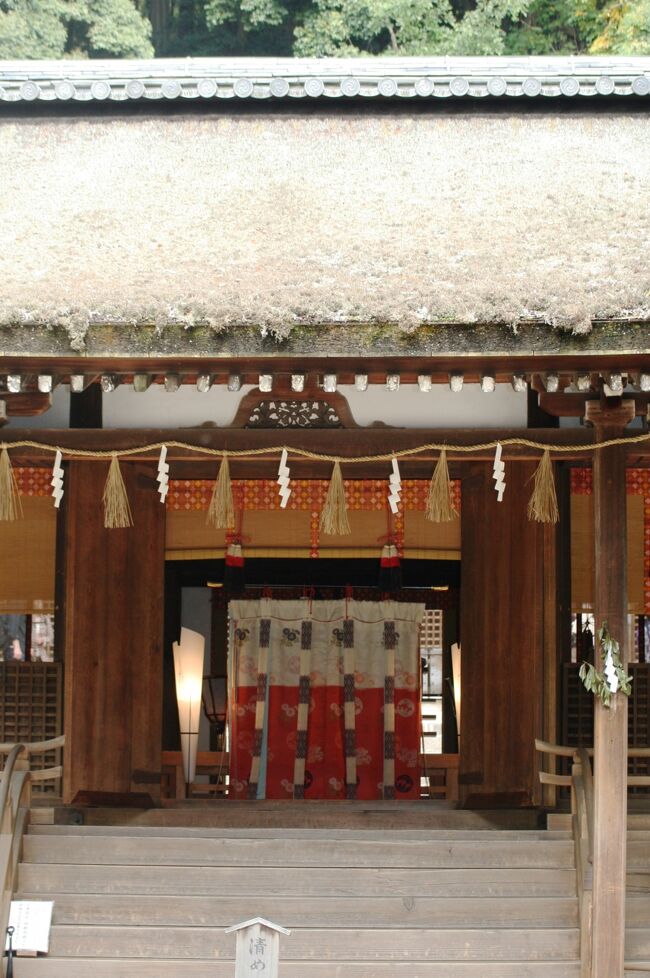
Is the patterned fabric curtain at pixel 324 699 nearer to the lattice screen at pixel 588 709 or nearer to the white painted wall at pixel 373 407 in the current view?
the lattice screen at pixel 588 709

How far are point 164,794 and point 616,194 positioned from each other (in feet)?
17.5

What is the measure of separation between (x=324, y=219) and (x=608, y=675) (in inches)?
115

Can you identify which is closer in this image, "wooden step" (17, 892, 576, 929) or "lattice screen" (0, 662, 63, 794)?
"wooden step" (17, 892, 576, 929)

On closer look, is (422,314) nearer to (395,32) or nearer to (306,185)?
(306,185)

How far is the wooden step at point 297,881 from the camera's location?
6.98 m

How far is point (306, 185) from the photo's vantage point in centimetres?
766

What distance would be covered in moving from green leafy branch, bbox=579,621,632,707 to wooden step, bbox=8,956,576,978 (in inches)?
58.5

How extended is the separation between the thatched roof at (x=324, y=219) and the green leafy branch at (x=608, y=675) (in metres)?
1.69

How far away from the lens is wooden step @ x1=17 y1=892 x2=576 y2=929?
685 cm

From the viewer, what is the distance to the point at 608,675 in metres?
6.40

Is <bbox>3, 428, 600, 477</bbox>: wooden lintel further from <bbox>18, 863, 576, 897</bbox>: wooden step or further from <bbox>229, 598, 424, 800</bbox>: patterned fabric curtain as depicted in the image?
<bbox>229, 598, 424, 800</bbox>: patterned fabric curtain

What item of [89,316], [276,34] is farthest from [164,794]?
[276,34]

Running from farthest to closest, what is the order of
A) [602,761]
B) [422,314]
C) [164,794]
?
[164,794] → [602,761] → [422,314]

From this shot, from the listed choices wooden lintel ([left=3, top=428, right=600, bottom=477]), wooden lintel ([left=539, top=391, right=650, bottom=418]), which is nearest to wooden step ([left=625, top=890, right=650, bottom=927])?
wooden lintel ([left=3, top=428, right=600, bottom=477])
